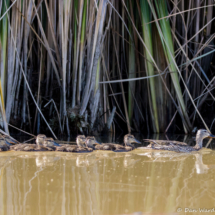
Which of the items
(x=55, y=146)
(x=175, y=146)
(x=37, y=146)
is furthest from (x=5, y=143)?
(x=175, y=146)

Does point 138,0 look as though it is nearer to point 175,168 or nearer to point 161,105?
point 161,105

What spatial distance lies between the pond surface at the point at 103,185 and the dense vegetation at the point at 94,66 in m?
1.96

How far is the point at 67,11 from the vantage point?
5.73 meters

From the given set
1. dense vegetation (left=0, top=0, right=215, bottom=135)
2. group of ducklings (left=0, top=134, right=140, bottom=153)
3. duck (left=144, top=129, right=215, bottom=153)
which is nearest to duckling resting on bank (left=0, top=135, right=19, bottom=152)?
group of ducklings (left=0, top=134, right=140, bottom=153)

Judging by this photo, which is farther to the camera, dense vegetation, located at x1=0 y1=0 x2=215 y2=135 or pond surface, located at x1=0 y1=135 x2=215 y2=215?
dense vegetation, located at x1=0 y1=0 x2=215 y2=135

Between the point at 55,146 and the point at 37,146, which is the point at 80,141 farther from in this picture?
the point at 37,146

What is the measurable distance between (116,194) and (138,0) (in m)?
4.91

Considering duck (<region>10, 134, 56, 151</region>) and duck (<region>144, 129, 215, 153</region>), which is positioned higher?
duck (<region>10, 134, 56, 151</region>)

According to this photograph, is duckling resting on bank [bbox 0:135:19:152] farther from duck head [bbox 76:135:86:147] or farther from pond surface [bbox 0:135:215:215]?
duck head [bbox 76:135:86:147]

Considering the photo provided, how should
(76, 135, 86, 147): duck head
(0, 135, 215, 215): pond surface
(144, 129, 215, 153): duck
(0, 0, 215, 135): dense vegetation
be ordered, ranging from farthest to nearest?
(0, 0, 215, 135): dense vegetation → (76, 135, 86, 147): duck head → (144, 129, 215, 153): duck → (0, 135, 215, 215): pond surface

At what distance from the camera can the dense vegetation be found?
19.0 feet

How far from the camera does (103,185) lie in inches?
107

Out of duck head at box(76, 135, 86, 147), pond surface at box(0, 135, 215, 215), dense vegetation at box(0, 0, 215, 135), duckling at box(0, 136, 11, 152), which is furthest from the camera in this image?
dense vegetation at box(0, 0, 215, 135)

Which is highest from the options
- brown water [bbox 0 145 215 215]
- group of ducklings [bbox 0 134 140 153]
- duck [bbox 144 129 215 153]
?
brown water [bbox 0 145 215 215]
